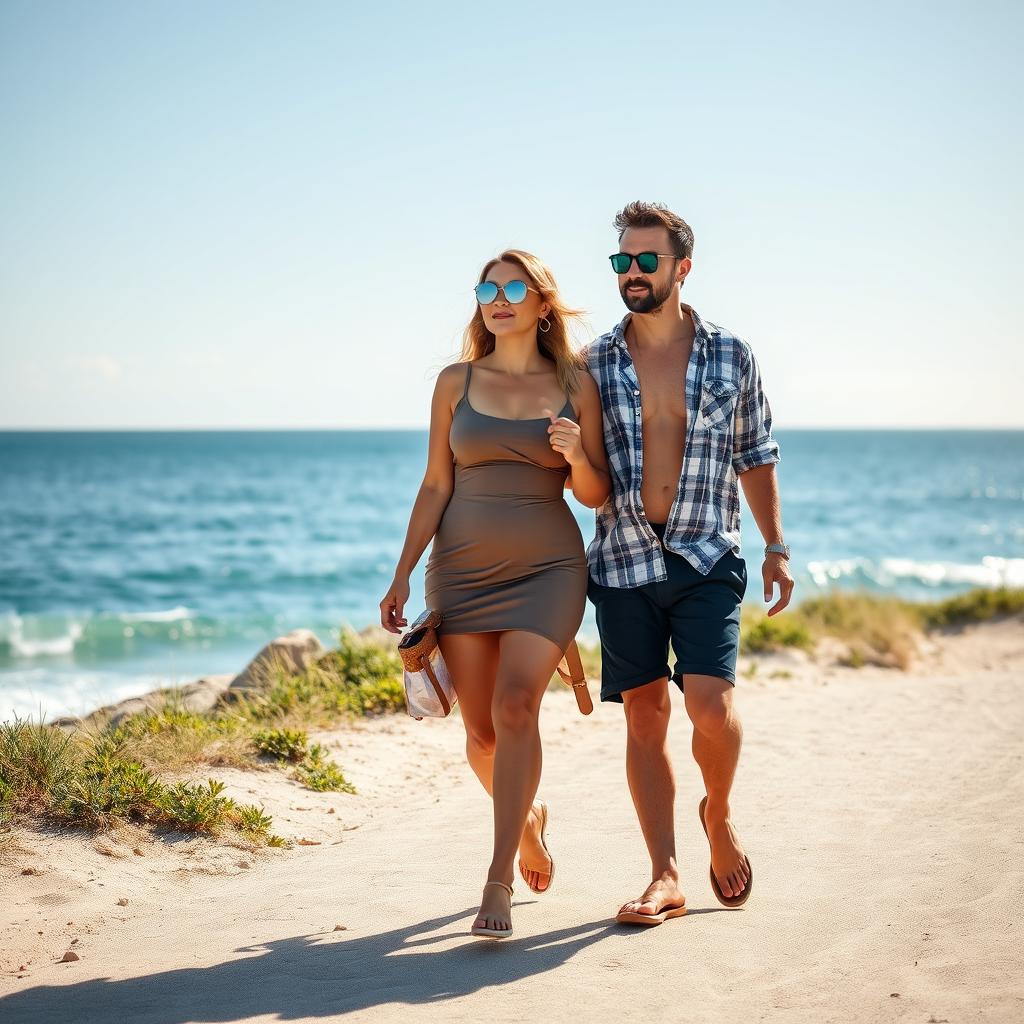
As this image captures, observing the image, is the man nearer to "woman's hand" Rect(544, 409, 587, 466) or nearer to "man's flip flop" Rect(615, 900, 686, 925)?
"man's flip flop" Rect(615, 900, 686, 925)

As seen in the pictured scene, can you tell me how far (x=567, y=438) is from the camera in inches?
161

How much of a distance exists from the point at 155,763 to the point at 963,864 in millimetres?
4162

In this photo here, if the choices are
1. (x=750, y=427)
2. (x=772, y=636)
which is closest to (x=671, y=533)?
(x=750, y=427)

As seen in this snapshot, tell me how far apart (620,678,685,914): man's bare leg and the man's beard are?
4.99 ft

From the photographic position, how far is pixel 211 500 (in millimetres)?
49781

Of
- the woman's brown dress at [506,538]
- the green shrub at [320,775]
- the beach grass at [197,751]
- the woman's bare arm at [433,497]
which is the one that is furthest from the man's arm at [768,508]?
the green shrub at [320,775]

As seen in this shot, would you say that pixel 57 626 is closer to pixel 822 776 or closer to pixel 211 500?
pixel 822 776

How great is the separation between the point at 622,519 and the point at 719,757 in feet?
3.33

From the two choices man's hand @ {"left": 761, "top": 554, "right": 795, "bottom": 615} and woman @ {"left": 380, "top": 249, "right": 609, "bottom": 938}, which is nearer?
woman @ {"left": 380, "top": 249, "right": 609, "bottom": 938}

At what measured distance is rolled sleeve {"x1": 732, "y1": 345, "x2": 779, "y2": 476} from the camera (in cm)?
446

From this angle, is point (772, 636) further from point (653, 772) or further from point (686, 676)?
point (686, 676)

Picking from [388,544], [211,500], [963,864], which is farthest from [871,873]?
[211,500]

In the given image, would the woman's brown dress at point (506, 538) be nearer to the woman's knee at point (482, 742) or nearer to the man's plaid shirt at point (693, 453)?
the man's plaid shirt at point (693, 453)

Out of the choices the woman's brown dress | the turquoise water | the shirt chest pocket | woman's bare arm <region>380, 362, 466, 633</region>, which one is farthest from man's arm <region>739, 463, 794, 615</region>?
the turquoise water
